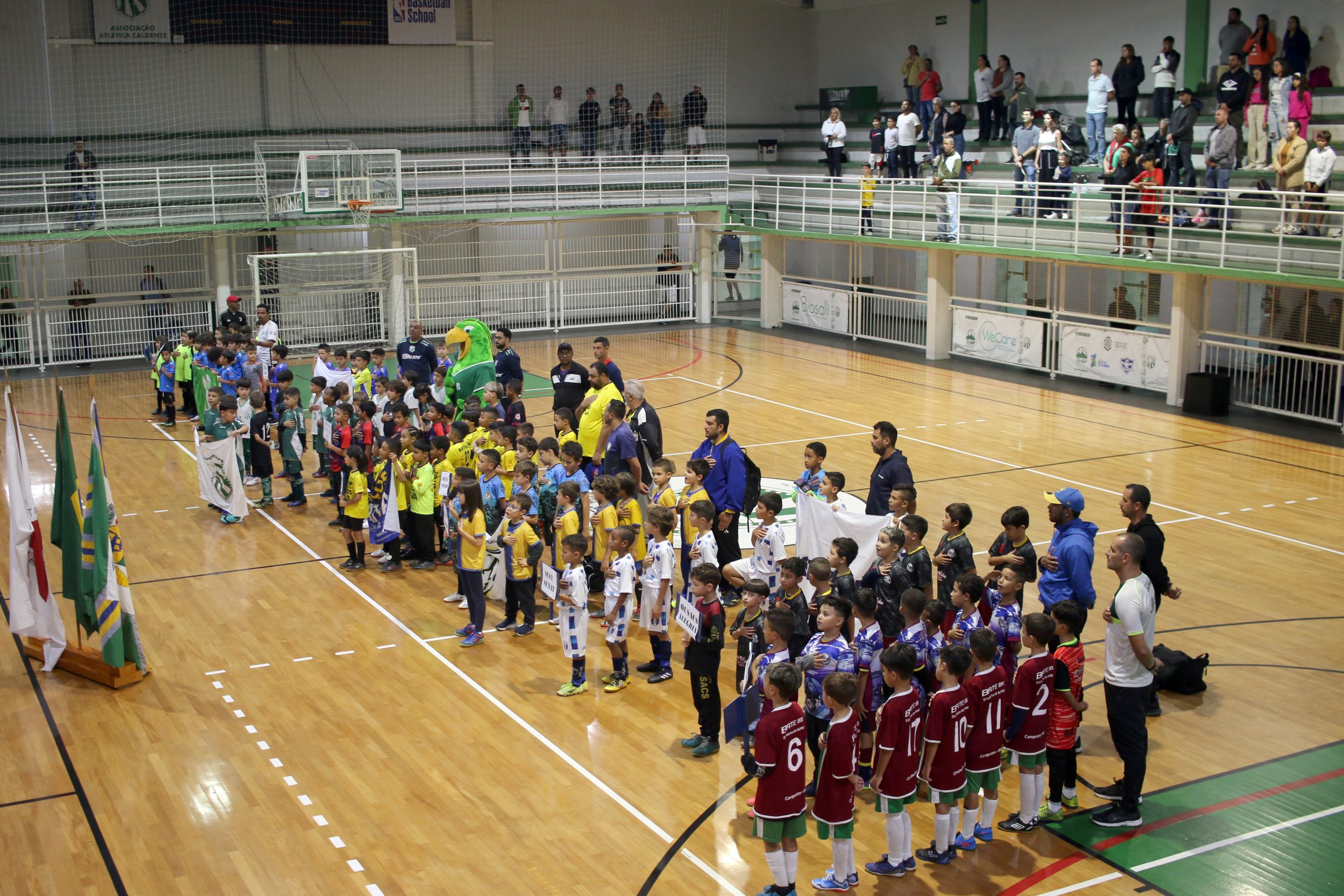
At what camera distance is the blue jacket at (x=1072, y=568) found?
846cm

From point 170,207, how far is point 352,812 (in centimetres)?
2225

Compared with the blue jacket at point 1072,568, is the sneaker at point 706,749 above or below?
below

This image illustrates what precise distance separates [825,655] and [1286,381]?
603 inches

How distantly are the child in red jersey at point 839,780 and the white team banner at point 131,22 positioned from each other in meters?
26.8

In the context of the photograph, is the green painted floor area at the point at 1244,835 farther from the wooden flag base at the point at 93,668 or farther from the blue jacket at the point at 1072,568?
the wooden flag base at the point at 93,668

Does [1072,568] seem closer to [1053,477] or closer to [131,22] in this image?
[1053,477]

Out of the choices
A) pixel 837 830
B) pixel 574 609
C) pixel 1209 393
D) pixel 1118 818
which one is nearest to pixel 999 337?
pixel 1209 393

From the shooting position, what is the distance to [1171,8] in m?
27.5

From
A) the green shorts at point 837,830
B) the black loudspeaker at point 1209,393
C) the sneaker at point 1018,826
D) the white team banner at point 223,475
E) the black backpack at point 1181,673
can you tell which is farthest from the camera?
the black loudspeaker at point 1209,393

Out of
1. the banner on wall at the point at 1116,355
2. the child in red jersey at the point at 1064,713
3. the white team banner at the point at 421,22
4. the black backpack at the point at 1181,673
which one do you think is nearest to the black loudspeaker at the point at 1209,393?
the banner on wall at the point at 1116,355

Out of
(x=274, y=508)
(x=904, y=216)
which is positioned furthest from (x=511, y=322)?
(x=274, y=508)

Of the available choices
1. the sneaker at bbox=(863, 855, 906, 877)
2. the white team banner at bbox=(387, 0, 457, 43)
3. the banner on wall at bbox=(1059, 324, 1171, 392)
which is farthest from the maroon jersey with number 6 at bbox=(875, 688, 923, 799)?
the white team banner at bbox=(387, 0, 457, 43)

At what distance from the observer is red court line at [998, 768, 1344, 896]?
23.8 ft

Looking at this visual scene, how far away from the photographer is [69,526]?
1049cm
